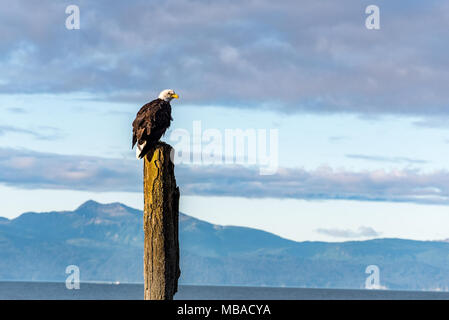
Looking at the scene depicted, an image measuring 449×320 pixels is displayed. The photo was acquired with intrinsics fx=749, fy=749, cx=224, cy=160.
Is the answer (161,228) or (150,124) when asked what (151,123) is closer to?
(150,124)

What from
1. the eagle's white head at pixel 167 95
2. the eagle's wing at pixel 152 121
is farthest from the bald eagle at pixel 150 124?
the eagle's white head at pixel 167 95

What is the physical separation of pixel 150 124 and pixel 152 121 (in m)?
0.31

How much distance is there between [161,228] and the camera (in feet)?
48.2

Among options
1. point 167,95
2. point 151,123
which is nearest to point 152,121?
point 151,123

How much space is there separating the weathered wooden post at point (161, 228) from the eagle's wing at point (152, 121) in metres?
1.69

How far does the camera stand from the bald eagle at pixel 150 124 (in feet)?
54.1

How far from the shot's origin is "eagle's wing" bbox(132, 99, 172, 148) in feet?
56.1

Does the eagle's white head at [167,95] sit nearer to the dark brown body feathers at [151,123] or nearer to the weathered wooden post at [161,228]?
the dark brown body feathers at [151,123]

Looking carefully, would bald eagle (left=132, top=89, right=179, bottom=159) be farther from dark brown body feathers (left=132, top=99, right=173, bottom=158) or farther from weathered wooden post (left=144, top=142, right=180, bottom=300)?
weathered wooden post (left=144, top=142, right=180, bottom=300)

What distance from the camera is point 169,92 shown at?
20984mm

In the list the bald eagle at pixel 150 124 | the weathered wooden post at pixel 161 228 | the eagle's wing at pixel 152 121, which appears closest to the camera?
the weathered wooden post at pixel 161 228
